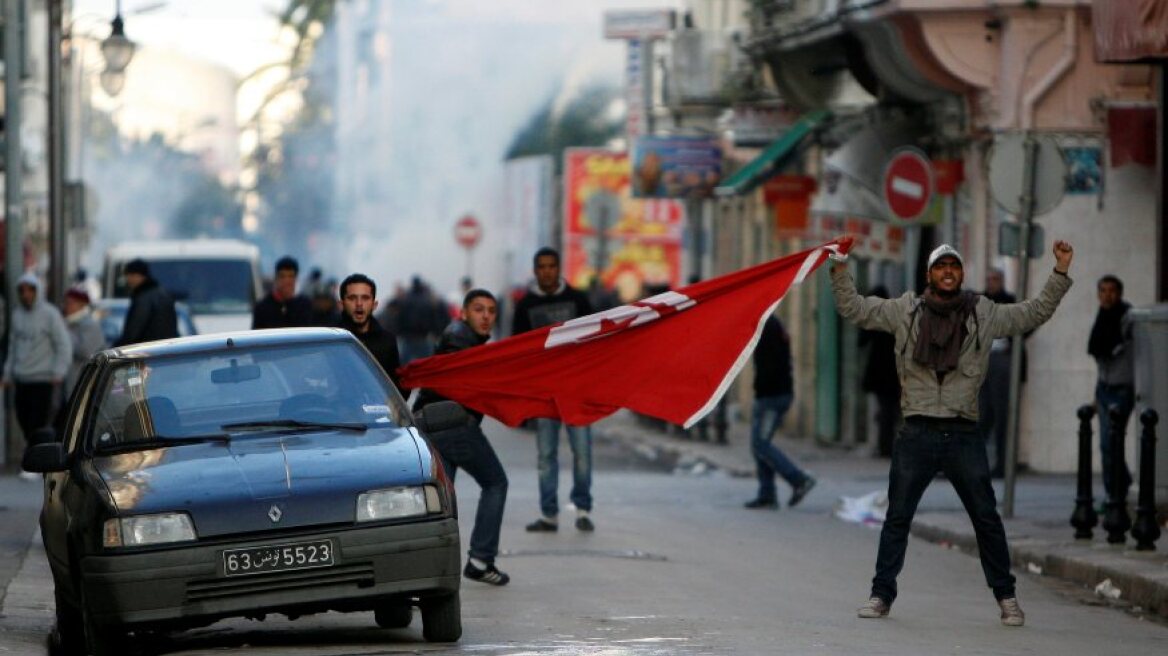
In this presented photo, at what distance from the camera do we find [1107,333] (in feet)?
62.7

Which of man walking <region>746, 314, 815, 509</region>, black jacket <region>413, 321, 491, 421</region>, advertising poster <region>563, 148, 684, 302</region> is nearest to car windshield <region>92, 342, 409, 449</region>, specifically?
black jacket <region>413, 321, 491, 421</region>

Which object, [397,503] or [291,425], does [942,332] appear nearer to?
[397,503]

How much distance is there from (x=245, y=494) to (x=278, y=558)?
29cm

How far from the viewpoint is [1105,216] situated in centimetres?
2383

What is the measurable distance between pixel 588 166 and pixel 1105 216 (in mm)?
26115

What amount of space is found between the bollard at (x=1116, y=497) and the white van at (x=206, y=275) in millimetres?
20264

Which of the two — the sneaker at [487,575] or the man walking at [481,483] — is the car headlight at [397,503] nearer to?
the man walking at [481,483]

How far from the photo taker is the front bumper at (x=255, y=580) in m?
9.99

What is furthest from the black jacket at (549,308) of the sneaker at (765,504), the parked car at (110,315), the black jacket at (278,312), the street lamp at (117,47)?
the parked car at (110,315)

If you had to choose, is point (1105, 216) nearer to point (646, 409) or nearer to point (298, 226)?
point (646, 409)

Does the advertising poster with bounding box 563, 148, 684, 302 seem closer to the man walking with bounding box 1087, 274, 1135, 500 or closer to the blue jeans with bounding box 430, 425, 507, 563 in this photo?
the man walking with bounding box 1087, 274, 1135, 500

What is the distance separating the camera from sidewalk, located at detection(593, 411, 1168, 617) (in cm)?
1420

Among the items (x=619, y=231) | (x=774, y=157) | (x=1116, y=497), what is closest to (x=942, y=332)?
(x=1116, y=497)

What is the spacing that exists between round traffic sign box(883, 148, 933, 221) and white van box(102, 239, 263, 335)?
14.7m
